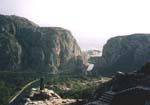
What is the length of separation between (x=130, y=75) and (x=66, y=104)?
1117 cm

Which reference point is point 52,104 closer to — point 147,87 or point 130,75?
point 130,75

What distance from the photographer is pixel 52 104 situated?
45438 millimetres

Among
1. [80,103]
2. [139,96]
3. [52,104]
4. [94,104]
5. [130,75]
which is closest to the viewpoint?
[139,96]

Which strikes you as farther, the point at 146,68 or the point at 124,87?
the point at 146,68

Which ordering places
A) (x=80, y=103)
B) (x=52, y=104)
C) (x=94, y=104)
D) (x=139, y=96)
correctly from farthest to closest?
(x=52, y=104)
(x=80, y=103)
(x=94, y=104)
(x=139, y=96)

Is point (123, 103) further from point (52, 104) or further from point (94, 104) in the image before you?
point (52, 104)

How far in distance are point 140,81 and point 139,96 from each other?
339 centimetres

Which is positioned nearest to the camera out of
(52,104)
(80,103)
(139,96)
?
(139,96)

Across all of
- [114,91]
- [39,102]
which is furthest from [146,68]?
[39,102]

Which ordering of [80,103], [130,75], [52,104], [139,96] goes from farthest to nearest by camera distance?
[52,104] < [80,103] < [130,75] < [139,96]

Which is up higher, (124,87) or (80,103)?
(124,87)

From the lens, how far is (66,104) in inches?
1762

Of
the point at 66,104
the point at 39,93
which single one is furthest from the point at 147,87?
the point at 39,93

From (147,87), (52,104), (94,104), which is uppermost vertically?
(147,87)
